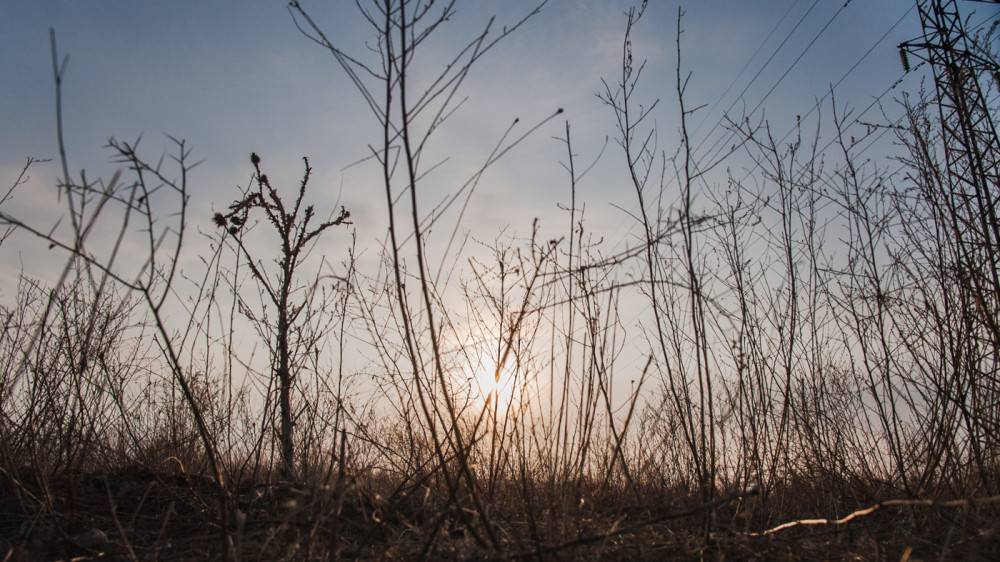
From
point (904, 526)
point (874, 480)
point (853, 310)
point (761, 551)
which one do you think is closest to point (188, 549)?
point (761, 551)

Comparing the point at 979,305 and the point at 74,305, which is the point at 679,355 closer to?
the point at 979,305

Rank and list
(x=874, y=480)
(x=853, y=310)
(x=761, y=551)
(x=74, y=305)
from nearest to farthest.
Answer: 1. (x=761, y=551)
2. (x=853, y=310)
3. (x=874, y=480)
4. (x=74, y=305)

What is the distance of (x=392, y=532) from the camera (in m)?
2.04

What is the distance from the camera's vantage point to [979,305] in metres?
2.15

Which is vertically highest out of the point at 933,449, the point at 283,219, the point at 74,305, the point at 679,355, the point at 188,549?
the point at 283,219

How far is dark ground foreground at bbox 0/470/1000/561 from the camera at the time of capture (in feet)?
4.84

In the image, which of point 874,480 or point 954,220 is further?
point 874,480

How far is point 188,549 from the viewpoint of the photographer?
181 cm

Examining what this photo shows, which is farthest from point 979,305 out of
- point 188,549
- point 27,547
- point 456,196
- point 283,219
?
point 283,219

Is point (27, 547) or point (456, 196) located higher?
point (456, 196)

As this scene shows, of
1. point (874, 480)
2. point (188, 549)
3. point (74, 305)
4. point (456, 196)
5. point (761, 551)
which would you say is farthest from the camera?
point (74, 305)

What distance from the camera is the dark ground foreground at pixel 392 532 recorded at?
1.48 metres

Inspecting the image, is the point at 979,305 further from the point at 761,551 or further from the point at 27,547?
the point at 27,547

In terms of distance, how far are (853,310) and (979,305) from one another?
1.45 ft
